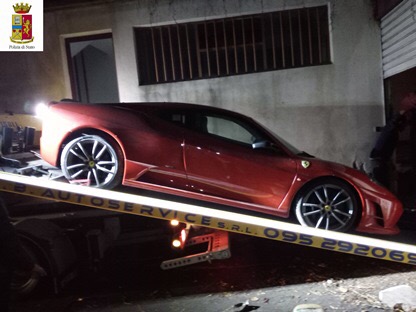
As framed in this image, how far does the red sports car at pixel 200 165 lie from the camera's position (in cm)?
411

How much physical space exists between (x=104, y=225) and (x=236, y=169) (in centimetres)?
168

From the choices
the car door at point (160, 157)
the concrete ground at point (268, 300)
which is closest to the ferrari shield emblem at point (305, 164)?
the concrete ground at point (268, 300)

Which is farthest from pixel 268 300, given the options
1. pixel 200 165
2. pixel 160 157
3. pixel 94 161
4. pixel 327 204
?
pixel 94 161

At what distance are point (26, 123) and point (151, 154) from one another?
257cm

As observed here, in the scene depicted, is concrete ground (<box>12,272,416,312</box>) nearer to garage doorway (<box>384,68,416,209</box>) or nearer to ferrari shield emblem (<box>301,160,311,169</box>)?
ferrari shield emblem (<box>301,160,311,169</box>)

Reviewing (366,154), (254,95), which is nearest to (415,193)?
(366,154)

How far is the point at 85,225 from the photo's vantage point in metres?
4.28

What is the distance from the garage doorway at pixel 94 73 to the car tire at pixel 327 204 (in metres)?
5.42

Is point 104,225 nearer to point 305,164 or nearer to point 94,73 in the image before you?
point 305,164

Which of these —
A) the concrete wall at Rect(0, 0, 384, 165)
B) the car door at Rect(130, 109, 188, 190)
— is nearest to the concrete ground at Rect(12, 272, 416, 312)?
the car door at Rect(130, 109, 188, 190)

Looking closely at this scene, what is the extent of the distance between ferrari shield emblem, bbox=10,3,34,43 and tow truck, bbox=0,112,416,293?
1.86 meters

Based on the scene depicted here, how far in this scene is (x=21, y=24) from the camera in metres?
5.63

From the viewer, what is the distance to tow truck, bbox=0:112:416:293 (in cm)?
338

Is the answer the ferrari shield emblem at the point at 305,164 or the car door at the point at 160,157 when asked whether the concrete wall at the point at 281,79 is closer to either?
the ferrari shield emblem at the point at 305,164
